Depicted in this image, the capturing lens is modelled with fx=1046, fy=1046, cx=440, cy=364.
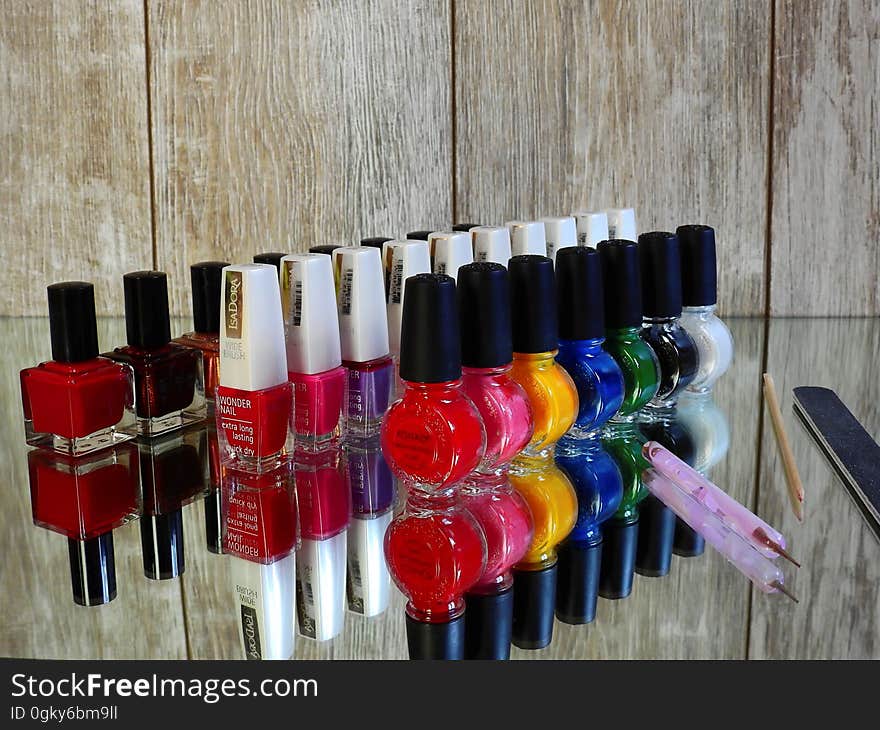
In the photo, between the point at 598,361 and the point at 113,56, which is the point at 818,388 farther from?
the point at 113,56

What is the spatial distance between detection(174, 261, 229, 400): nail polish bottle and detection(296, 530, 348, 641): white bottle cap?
9.7 inches

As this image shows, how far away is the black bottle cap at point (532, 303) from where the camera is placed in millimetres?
608

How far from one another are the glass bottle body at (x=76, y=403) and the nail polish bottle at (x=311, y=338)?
0.12 metres

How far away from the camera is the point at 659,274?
0.75m

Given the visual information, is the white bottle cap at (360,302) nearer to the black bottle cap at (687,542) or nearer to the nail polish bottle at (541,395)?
the nail polish bottle at (541,395)

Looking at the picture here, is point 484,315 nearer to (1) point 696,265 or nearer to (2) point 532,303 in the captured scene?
(2) point 532,303

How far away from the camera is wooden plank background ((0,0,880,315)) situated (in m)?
1.11

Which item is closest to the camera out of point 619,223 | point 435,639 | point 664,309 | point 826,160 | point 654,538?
point 435,639

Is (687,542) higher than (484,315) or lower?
lower

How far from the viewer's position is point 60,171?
3.91 ft

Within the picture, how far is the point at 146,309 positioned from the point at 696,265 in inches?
16.0

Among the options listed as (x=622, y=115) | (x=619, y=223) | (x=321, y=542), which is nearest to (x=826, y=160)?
(x=622, y=115)

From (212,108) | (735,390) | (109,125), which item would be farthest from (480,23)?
(735,390)
